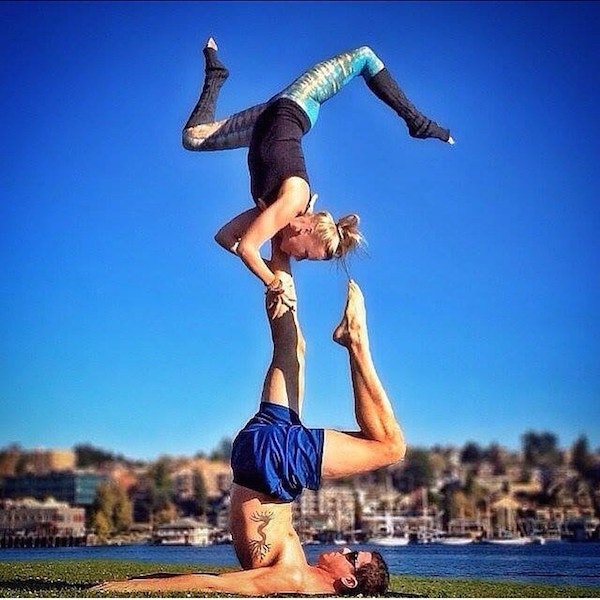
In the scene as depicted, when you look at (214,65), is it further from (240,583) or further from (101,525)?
(101,525)

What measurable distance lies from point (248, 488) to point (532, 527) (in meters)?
2.85

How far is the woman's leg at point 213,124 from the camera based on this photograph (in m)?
3.18

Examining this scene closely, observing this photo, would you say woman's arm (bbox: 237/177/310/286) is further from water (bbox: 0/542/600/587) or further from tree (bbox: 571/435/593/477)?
tree (bbox: 571/435/593/477)

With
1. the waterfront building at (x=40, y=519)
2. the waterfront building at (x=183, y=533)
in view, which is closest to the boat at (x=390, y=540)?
the waterfront building at (x=183, y=533)

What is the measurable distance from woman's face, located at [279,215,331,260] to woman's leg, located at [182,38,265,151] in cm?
43

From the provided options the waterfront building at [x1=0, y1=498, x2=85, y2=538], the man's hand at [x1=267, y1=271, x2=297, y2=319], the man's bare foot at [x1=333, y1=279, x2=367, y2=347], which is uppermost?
the man's hand at [x1=267, y1=271, x2=297, y2=319]

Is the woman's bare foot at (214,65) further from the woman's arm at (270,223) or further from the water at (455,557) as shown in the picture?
the water at (455,557)

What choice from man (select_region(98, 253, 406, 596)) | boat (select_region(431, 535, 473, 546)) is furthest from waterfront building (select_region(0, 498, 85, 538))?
man (select_region(98, 253, 406, 596))

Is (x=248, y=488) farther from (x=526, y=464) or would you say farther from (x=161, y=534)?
(x=526, y=464)

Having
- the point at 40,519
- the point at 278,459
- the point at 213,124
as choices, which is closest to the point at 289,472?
the point at 278,459

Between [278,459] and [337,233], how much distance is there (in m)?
0.74

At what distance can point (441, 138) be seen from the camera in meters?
3.08

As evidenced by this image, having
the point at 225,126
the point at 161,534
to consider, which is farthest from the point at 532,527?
the point at 225,126

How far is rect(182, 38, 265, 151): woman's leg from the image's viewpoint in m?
3.18
